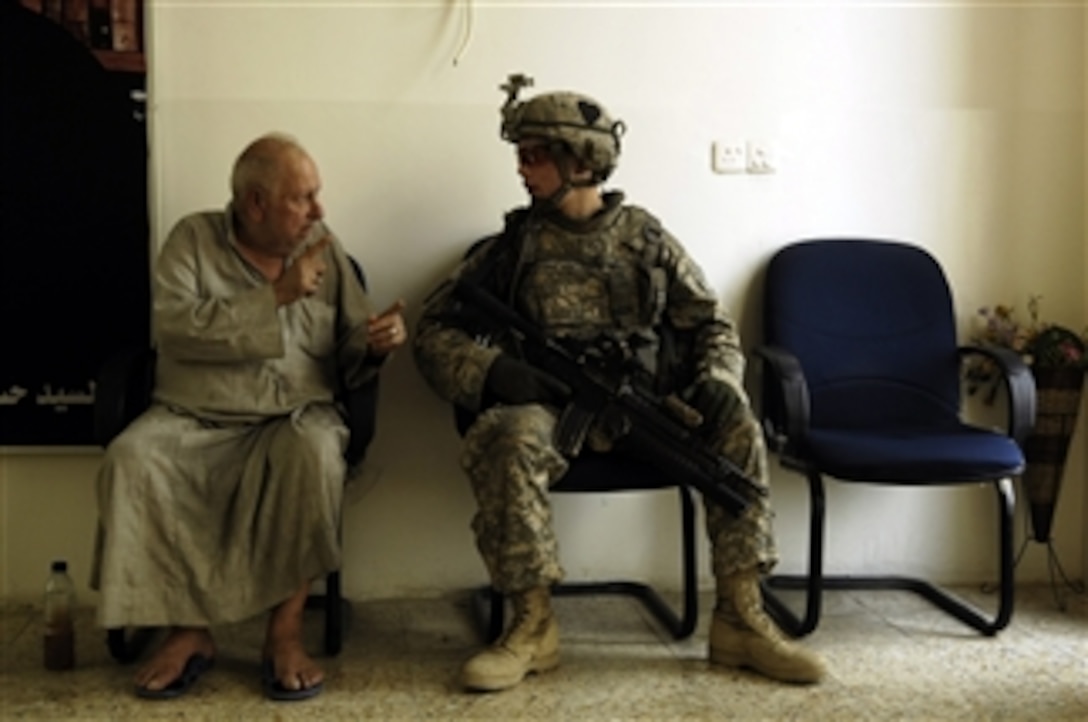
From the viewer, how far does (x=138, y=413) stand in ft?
8.74

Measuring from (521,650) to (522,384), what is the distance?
1.84 ft

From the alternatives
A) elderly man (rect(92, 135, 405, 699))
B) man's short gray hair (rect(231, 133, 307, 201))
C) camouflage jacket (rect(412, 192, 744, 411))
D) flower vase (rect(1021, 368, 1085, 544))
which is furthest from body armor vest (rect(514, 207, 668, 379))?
flower vase (rect(1021, 368, 1085, 544))

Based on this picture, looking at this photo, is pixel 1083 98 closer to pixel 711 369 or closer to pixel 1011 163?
pixel 1011 163

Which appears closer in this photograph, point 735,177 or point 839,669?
point 839,669

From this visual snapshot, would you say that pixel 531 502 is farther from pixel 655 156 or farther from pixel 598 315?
pixel 655 156

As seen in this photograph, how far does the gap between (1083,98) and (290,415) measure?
2.29 m

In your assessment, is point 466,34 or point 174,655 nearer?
point 174,655

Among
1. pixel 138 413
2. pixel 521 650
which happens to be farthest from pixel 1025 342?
pixel 138 413

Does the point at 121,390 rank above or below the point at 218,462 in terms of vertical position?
above

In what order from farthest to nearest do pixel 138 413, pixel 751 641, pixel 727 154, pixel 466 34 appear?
pixel 727 154
pixel 466 34
pixel 138 413
pixel 751 641

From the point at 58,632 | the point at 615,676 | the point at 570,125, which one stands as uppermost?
the point at 570,125

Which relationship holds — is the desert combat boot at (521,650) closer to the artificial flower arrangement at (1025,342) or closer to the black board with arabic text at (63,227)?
the black board with arabic text at (63,227)

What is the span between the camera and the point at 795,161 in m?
Answer: 3.18

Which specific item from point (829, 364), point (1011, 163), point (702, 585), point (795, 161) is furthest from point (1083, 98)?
point (702, 585)
